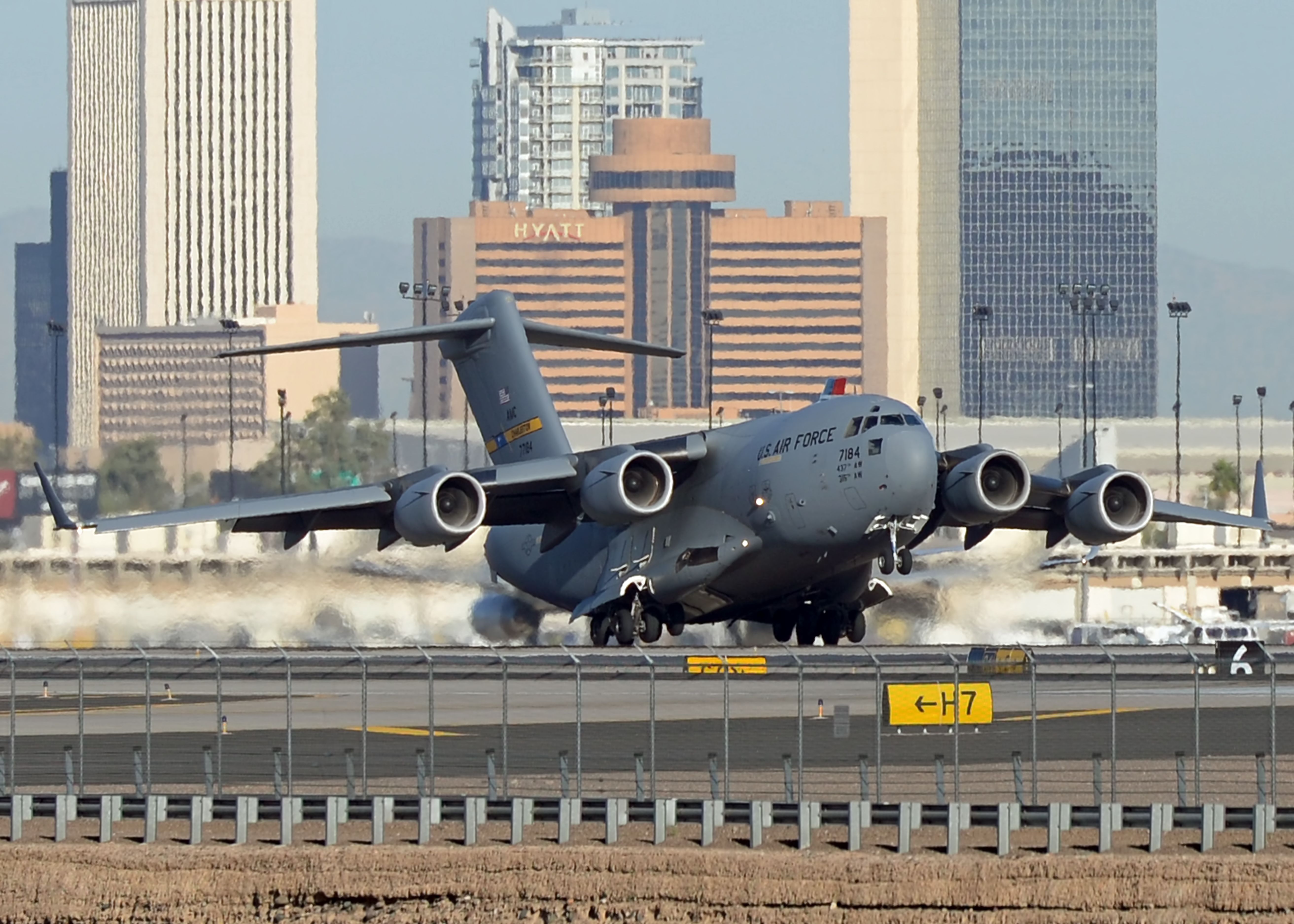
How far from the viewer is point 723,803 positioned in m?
Result: 28.4

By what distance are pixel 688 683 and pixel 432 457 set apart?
14906cm

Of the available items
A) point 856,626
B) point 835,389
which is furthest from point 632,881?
point 835,389

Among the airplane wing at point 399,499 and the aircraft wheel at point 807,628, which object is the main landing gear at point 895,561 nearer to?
the aircraft wheel at point 807,628

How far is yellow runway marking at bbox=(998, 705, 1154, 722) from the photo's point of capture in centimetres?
3581

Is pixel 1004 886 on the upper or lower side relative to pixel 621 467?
lower

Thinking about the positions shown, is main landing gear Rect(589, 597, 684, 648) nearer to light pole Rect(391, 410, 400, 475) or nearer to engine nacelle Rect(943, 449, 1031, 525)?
engine nacelle Rect(943, 449, 1031, 525)

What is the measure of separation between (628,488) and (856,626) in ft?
16.9

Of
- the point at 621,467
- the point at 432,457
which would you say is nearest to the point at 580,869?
the point at 621,467

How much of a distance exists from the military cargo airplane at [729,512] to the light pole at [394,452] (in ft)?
152

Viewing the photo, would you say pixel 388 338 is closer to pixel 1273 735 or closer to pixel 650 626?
pixel 650 626

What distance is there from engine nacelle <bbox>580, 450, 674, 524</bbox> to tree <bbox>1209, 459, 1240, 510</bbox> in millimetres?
93801

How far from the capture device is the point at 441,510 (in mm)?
47656

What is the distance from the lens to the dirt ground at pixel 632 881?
89.0 feet

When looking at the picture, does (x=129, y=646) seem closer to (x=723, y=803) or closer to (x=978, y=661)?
(x=978, y=661)
